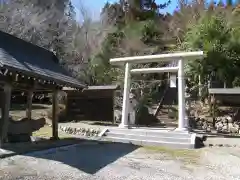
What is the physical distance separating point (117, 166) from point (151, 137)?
17.8 ft

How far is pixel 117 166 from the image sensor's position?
23.6 feet

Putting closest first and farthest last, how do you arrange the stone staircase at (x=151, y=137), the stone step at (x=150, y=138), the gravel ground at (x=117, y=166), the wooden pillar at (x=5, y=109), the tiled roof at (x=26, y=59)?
1. the gravel ground at (x=117, y=166)
2. the tiled roof at (x=26, y=59)
3. the wooden pillar at (x=5, y=109)
4. the stone staircase at (x=151, y=137)
5. the stone step at (x=150, y=138)

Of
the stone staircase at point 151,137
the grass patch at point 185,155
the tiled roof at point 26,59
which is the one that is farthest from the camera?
the stone staircase at point 151,137

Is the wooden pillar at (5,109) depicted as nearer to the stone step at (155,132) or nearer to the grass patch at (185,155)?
the grass patch at (185,155)

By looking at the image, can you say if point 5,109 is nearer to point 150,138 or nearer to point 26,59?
point 26,59

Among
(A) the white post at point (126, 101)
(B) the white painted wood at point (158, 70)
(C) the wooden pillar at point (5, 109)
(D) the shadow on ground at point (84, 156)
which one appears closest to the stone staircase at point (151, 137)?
(A) the white post at point (126, 101)

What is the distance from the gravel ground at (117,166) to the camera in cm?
608

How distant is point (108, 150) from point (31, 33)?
16259 millimetres

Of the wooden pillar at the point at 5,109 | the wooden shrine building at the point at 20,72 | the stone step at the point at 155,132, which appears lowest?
the stone step at the point at 155,132

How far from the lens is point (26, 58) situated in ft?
31.0

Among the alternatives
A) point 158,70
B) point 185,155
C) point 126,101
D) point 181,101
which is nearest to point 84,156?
point 185,155

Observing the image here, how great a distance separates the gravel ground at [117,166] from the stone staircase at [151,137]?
1.81 metres

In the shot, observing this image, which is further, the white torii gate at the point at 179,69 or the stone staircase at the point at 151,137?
the white torii gate at the point at 179,69

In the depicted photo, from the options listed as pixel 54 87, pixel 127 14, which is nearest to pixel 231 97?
pixel 54 87
